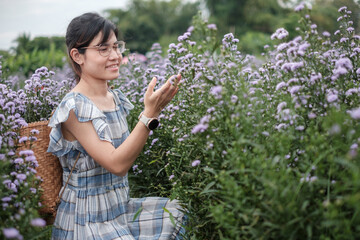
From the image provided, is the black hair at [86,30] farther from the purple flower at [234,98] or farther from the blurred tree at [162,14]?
the blurred tree at [162,14]

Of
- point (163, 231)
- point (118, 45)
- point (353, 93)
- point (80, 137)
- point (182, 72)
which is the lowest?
point (163, 231)

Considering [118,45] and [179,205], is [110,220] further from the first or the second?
[118,45]

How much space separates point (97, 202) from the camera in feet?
7.80

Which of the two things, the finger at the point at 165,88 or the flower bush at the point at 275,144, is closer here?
the flower bush at the point at 275,144

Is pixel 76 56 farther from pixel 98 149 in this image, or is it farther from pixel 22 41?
pixel 22 41

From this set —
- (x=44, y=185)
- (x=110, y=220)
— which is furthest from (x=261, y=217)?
(x=44, y=185)

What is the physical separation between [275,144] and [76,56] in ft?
4.90

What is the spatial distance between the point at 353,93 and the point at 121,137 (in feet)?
5.04

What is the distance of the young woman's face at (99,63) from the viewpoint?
7.92ft

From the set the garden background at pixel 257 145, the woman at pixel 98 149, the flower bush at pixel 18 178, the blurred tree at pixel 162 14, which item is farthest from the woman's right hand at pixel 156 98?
the blurred tree at pixel 162 14

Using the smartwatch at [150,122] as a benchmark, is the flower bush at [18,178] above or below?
below

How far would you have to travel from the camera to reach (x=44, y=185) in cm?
243

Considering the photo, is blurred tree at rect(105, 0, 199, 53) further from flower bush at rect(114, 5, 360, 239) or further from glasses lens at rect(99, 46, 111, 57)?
flower bush at rect(114, 5, 360, 239)

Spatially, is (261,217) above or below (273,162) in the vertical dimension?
below
